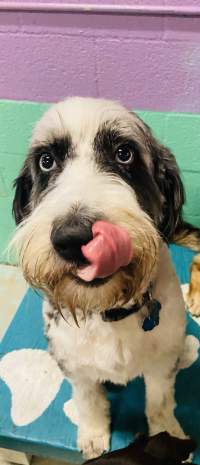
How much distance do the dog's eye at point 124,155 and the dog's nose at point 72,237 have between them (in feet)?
0.81

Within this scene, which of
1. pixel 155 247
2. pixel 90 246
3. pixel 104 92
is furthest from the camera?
pixel 104 92

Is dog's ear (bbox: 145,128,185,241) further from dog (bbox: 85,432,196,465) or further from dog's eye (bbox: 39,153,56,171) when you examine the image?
dog (bbox: 85,432,196,465)

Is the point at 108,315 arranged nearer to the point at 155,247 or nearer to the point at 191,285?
the point at 155,247

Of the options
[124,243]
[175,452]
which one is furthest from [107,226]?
[175,452]

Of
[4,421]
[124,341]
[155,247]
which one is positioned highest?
[155,247]

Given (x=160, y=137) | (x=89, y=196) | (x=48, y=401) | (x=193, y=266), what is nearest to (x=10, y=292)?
(x=48, y=401)

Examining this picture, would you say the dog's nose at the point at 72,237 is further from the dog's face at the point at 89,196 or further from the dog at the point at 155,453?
the dog at the point at 155,453

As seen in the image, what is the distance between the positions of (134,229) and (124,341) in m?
0.36

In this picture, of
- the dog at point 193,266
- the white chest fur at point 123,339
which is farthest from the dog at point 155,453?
the dog at point 193,266

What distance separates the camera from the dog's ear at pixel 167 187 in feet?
3.37

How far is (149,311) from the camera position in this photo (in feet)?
3.40

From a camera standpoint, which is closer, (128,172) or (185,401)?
(128,172)

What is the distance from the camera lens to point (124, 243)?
0.74 metres

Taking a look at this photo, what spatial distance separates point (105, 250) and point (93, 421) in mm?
711
